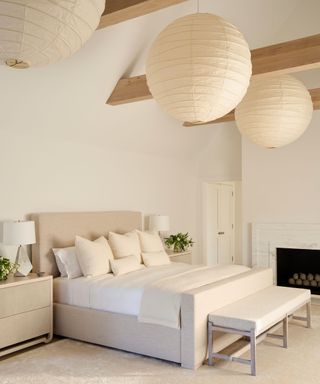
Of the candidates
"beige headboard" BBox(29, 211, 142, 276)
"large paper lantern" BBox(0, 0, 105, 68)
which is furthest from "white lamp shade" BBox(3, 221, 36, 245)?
"large paper lantern" BBox(0, 0, 105, 68)

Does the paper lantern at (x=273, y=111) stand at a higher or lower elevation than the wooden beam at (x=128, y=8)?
lower

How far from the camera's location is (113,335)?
13.4 ft

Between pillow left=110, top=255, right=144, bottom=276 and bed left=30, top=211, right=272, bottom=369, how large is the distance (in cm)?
59

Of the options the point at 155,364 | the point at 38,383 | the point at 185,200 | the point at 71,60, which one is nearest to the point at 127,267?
the point at 155,364

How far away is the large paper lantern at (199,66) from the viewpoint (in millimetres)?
2037

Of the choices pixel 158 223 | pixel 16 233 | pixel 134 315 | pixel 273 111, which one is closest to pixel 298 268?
pixel 158 223

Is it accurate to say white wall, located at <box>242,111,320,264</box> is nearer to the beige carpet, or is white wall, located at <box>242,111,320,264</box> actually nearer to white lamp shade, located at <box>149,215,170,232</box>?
white lamp shade, located at <box>149,215,170,232</box>

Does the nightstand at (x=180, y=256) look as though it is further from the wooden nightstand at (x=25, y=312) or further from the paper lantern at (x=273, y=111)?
the paper lantern at (x=273, y=111)

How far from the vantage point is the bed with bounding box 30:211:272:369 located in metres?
3.67

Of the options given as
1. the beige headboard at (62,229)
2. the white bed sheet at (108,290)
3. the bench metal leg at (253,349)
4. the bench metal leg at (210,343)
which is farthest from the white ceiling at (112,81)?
the bench metal leg at (253,349)

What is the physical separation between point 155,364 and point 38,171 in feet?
8.29

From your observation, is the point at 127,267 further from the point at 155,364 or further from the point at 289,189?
the point at 289,189

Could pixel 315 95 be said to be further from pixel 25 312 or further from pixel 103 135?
pixel 25 312

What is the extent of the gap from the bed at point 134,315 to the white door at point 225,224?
129 inches
